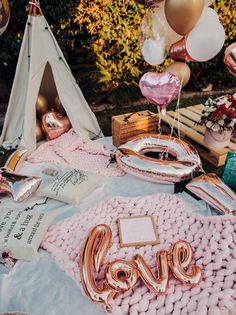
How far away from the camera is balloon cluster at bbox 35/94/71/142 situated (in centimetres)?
343

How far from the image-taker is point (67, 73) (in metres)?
3.34

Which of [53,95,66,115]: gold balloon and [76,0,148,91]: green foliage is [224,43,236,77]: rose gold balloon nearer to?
[53,95,66,115]: gold balloon

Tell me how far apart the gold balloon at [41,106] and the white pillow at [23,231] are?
165 centimetres

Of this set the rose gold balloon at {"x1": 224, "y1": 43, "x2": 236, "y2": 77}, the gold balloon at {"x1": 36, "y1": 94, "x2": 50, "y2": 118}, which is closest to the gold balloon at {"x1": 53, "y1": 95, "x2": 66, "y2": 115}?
the gold balloon at {"x1": 36, "y1": 94, "x2": 50, "y2": 118}

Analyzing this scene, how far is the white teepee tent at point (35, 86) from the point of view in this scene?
10.1 ft

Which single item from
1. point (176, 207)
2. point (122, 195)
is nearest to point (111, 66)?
point (122, 195)

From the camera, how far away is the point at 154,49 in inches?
112

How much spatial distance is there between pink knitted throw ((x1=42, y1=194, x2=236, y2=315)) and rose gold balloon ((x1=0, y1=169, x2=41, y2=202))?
19.6 inches

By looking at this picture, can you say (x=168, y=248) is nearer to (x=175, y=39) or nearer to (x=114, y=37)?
(x=175, y=39)

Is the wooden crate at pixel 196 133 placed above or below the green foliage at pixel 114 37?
below

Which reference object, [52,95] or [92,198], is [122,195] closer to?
[92,198]

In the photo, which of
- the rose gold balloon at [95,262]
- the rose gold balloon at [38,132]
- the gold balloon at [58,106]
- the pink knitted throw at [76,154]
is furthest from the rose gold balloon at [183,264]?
the gold balloon at [58,106]

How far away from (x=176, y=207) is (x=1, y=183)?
150 cm

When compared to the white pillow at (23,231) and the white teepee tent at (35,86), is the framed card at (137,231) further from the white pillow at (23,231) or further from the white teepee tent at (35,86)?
the white teepee tent at (35,86)
